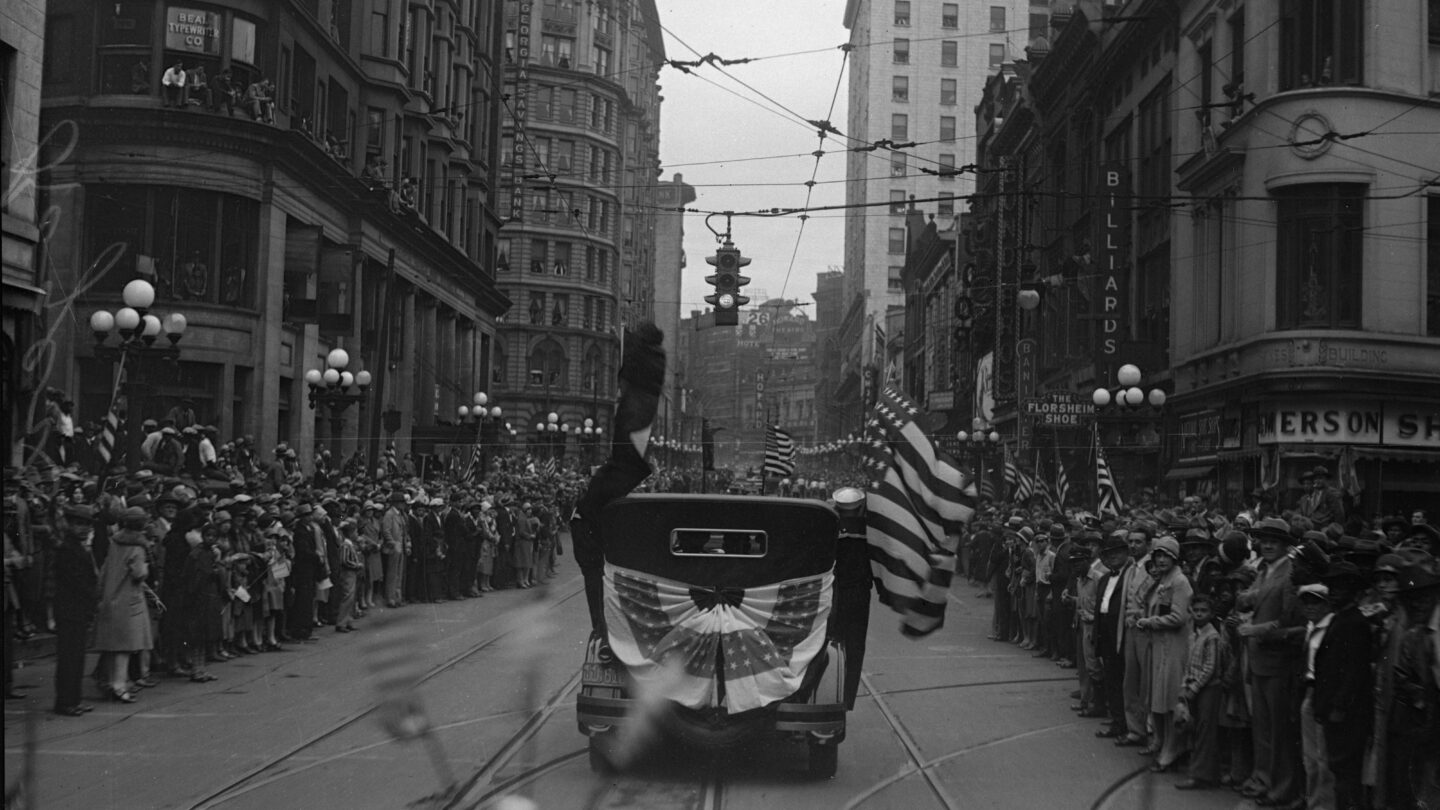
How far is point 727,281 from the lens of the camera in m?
21.5

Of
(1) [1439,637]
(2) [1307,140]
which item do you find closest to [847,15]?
(2) [1307,140]

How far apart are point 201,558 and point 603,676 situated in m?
6.42

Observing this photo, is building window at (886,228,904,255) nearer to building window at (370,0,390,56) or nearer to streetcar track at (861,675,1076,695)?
building window at (370,0,390,56)

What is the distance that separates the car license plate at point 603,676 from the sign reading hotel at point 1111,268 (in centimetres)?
2491

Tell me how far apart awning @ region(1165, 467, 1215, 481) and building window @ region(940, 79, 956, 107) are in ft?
228

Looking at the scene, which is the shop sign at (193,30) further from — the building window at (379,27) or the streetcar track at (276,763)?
the streetcar track at (276,763)

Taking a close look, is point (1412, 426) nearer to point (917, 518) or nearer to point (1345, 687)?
point (1345, 687)

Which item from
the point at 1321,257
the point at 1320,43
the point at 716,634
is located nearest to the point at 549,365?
the point at 1321,257

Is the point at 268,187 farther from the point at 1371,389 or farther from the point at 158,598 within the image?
the point at 1371,389

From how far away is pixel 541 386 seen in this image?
7162cm

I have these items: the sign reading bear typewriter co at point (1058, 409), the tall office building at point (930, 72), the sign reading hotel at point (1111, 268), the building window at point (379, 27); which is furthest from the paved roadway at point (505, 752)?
the tall office building at point (930, 72)

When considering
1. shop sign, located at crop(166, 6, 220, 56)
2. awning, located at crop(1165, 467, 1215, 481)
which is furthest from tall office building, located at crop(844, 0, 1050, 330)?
shop sign, located at crop(166, 6, 220, 56)

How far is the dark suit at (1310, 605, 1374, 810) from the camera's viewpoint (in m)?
8.30

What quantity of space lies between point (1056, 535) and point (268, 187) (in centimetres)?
1715
